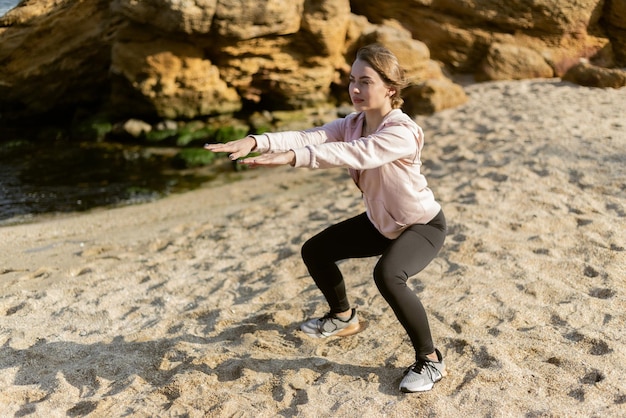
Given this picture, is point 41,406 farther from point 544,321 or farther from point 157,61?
point 157,61

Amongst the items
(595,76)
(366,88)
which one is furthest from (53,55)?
(366,88)

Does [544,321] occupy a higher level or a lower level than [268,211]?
higher

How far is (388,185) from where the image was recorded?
314 centimetres

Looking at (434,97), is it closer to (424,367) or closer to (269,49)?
(269,49)

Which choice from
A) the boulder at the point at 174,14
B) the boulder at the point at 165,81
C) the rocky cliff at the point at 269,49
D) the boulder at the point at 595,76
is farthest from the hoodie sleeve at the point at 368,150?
the boulder at the point at 165,81

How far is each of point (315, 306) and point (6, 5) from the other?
9.26m

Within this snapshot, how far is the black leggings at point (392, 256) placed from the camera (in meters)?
3.06

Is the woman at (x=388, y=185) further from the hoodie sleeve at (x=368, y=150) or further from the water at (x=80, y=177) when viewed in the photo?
the water at (x=80, y=177)

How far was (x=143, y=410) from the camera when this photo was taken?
125 inches

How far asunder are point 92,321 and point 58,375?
2.66 ft

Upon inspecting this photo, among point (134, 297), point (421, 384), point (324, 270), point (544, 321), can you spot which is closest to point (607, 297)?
point (544, 321)

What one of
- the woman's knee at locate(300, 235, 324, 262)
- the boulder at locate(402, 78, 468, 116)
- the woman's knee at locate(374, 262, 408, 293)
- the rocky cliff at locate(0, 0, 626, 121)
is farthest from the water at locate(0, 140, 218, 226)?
the woman's knee at locate(374, 262, 408, 293)

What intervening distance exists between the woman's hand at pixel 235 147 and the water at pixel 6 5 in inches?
373

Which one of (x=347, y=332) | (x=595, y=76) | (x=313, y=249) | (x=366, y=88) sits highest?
(x=366, y=88)
